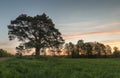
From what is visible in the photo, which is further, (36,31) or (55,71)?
(36,31)

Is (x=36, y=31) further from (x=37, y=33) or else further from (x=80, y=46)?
(x=80, y=46)

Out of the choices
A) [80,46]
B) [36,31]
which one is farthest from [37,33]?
[80,46]

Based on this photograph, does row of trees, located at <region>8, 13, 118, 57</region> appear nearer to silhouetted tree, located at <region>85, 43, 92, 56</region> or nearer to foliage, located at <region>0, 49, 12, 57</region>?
foliage, located at <region>0, 49, 12, 57</region>

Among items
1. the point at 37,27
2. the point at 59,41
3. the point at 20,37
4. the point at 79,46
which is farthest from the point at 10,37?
the point at 79,46

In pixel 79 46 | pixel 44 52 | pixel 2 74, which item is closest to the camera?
pixel 2 74

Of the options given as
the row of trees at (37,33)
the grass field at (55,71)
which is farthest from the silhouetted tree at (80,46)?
the grass field at (55,71)

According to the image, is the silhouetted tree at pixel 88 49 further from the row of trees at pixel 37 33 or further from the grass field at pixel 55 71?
the grass field at pixel 55 71

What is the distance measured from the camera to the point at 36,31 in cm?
6406

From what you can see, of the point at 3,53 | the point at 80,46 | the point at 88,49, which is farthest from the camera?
the point at 88,49

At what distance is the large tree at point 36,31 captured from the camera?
6284 centimetres

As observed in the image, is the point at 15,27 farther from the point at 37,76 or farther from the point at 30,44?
the point at 37,76

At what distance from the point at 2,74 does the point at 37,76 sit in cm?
253

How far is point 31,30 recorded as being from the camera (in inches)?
2544

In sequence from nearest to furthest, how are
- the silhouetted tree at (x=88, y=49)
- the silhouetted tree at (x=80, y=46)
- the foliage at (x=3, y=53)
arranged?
1. the foliage at (x=3, y=53)
2. the silhouetted tree at (x=80, y=46)
3. the silhouetted tree at (x=88, y=49)
